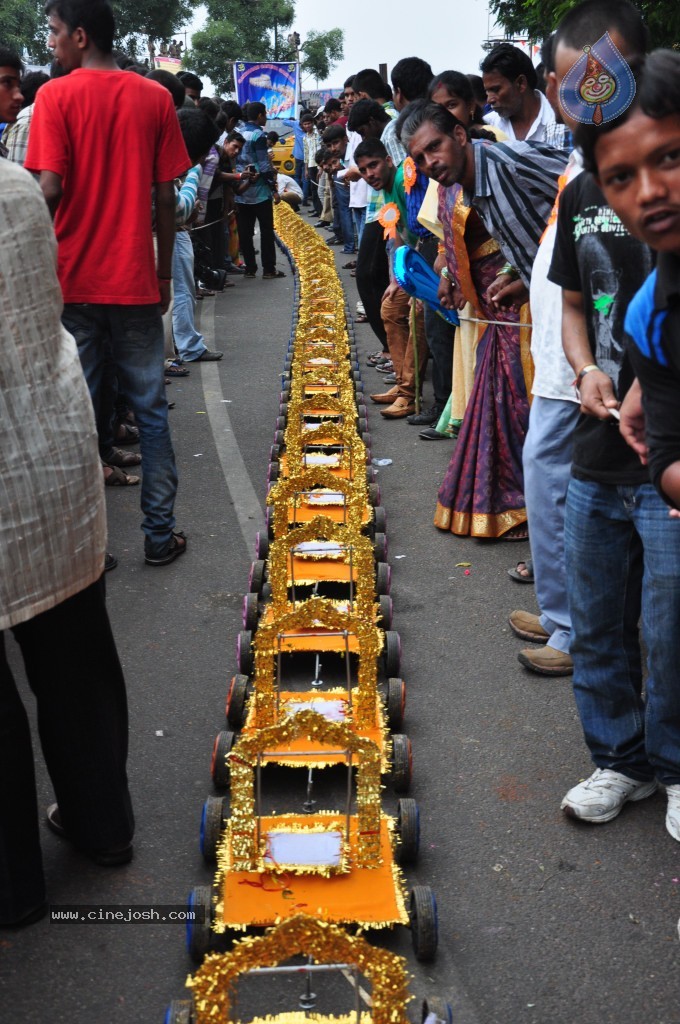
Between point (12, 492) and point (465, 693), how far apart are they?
2.25 m

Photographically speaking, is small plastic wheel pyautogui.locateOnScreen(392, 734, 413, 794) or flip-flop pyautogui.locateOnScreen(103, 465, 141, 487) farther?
flip-flop pyautogui.locateOnScreen(103, 465, 141, 487)

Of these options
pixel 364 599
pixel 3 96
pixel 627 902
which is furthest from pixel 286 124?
pixel 627 902

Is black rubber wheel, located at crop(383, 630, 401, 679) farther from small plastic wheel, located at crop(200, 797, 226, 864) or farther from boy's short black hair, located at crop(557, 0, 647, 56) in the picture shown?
boy's short black hair, located at crop(557, 0, 647, 56)

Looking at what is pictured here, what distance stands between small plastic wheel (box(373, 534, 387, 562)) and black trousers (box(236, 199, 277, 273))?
10.1m

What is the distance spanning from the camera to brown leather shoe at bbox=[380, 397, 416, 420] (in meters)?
8.88

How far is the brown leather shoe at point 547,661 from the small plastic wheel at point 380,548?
3.58 ft

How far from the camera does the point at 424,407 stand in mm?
9117

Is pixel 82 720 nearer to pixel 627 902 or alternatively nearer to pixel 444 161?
pixel 627 902

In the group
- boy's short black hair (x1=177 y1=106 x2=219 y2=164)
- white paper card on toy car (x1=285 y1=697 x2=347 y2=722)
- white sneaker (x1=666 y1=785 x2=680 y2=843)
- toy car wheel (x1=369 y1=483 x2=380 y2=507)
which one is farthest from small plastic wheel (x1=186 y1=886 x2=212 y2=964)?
boy's short black hair (x1=177 y1=106 x2=219 y2=164)

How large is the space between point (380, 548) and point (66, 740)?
102 inches

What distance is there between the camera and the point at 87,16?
5227 mm

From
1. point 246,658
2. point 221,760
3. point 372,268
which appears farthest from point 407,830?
point 372,268

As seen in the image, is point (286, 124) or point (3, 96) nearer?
point (3, 96)

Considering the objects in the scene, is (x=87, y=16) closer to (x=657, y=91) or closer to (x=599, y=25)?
(x=599, y=25)
